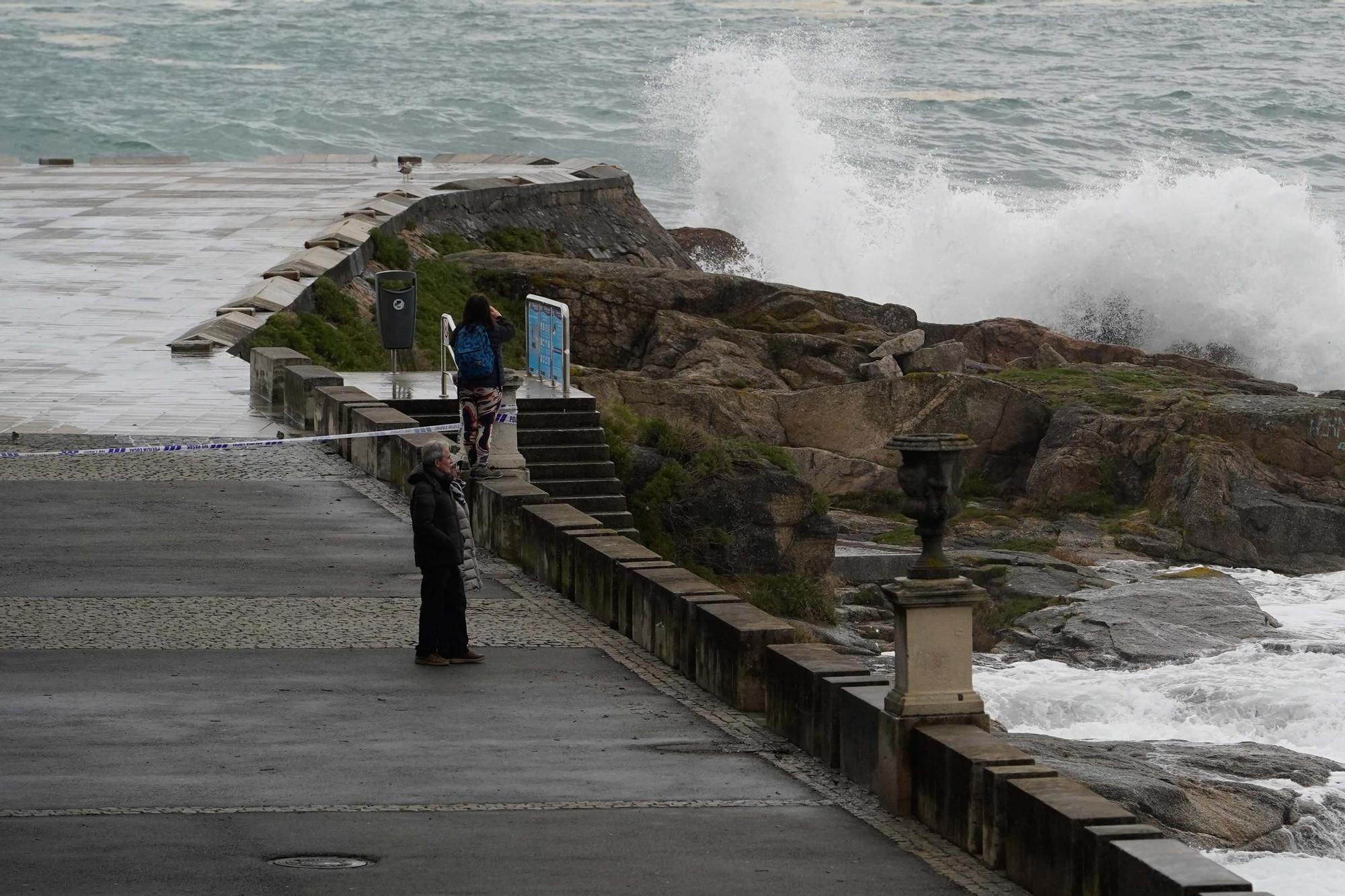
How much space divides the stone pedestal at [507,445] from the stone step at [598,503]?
7.81 feet

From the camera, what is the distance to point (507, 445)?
1684cm

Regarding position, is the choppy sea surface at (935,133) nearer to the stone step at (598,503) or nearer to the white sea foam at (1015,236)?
the white sea foam at (1015,236)

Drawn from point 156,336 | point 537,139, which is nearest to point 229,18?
point 537,139

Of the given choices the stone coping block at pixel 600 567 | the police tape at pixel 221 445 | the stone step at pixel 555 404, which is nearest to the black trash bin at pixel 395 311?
the stone step at pixel 555 404

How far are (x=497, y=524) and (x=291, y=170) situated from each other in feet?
101

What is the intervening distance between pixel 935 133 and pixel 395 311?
57885 millimetres

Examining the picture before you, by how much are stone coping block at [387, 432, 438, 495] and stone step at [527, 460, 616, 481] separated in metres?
1.82

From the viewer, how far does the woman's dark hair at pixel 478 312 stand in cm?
1551

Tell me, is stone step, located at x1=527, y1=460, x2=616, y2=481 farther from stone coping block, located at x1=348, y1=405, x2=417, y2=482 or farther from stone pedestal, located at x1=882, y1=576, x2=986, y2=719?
stone pedestal, located at x1=882, y1=576, x2=986, y2=719

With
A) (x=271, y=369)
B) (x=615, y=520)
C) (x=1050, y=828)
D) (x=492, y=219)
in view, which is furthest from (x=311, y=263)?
(x=1050, y=828)

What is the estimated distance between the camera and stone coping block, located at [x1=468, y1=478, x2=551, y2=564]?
15.4 m

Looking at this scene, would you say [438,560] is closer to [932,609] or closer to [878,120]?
[932,609]

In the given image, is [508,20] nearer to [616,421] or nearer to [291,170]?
[291,170]

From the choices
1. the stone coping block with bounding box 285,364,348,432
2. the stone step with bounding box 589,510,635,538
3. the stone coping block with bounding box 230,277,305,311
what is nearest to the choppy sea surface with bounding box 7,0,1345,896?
the stone step with bounding box 589,510,635,538
